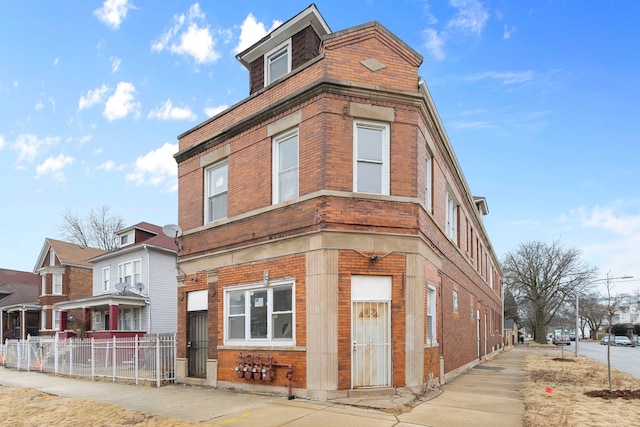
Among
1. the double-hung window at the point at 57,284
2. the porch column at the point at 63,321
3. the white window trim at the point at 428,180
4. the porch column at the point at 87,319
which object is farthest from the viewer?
the double-hung window at the point at 57,284

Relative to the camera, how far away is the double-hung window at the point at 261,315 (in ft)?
38.8

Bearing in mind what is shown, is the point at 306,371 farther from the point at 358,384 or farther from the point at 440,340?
the point at 440,340

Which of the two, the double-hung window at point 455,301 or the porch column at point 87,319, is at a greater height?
the double-hung window at point 455,301

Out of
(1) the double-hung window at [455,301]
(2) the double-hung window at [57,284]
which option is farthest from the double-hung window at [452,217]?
(2) the double-hung window at [57,284]

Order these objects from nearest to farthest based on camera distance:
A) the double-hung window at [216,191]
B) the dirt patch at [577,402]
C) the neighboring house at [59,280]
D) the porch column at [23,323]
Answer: the dirt patch at [577,402]
the double-hung window at [216,191]
the neighboring house at [59,280]
the porch column at [23,323]

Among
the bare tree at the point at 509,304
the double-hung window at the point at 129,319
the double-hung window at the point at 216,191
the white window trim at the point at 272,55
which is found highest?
the white window trim at the point at 272,55

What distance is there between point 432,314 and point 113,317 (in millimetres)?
21145

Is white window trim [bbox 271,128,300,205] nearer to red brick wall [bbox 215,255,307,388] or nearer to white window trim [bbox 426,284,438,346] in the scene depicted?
red brick wall [bbox 215,255,307,388]

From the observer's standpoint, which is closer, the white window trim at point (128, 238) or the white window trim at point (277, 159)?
the white window trim at point (277, 159)

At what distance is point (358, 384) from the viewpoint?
427 inches

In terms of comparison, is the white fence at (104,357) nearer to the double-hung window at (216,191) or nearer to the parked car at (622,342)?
the double-hung window at (216,191)

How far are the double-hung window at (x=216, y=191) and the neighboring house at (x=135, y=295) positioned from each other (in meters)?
15.7

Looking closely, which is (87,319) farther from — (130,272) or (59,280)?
(59,280)

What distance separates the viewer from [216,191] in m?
14.9
